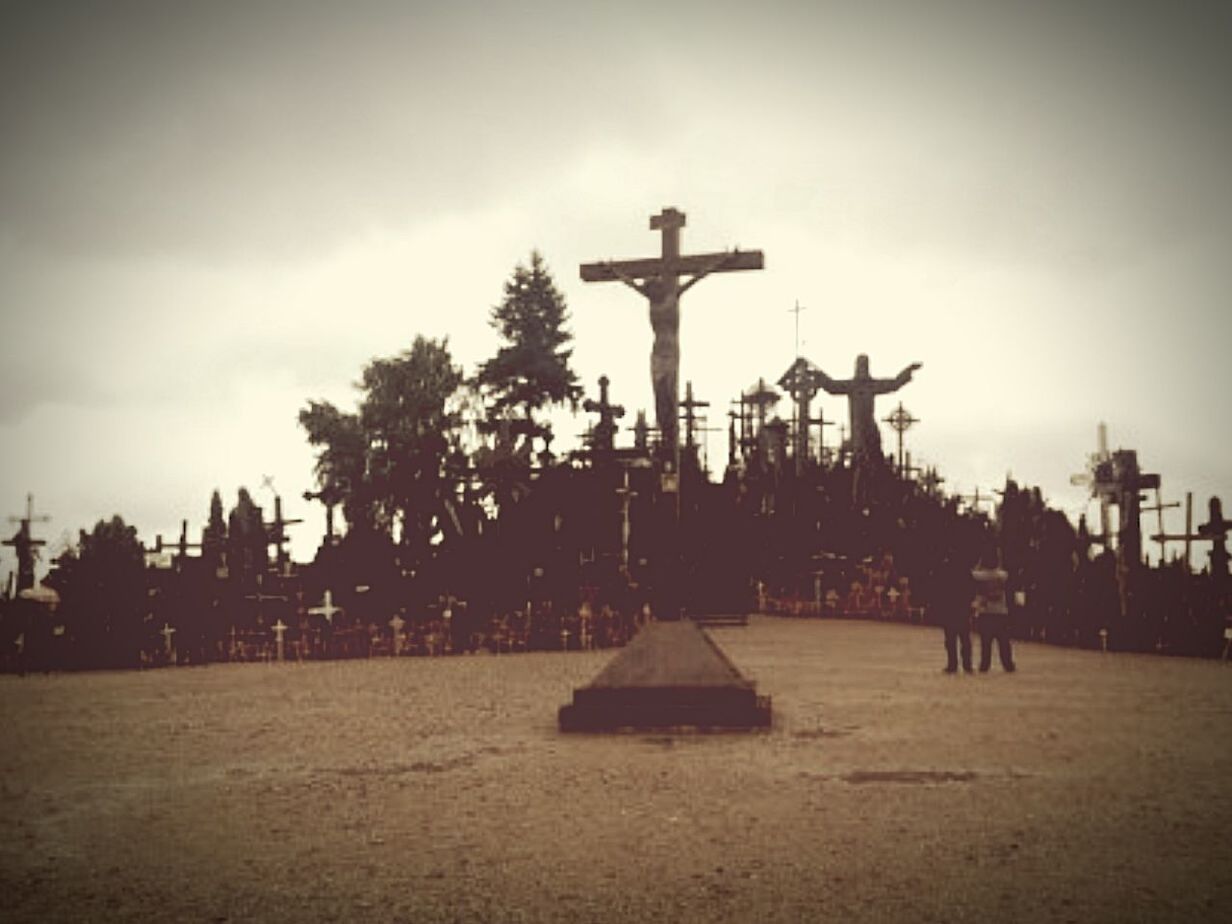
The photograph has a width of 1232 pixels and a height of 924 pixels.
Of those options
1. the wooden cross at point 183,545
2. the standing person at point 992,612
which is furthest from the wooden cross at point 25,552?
the standing person at point 992,612

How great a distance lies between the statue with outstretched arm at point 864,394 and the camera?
115ft

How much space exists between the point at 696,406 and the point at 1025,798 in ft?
83.9

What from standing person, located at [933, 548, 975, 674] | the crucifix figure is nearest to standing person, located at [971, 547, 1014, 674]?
standing person, located at [933, 548, 975, 674]

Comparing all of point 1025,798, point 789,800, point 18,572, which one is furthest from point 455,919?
point 18,572

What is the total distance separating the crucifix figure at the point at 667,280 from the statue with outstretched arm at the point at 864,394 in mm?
20965

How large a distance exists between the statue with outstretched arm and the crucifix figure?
2097 centimetres

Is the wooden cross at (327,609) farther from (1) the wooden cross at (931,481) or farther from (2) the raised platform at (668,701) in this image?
(1) the wooden cross at (931,481)

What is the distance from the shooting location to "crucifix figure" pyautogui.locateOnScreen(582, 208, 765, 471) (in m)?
15.1

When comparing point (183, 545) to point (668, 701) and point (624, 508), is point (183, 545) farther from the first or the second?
point (668, 701)

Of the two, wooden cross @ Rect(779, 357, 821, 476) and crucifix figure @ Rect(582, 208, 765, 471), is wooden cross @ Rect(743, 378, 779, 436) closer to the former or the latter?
wooden cross @ Rect(779, 357, 821, 476)

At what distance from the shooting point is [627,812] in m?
5.78

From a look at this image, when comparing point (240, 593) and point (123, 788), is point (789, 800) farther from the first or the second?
point (240, 593)

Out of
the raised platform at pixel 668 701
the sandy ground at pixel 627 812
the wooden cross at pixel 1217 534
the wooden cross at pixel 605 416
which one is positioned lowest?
the sandy ground at pixel 627 812

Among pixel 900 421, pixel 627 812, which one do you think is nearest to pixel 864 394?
pixel 900 421
